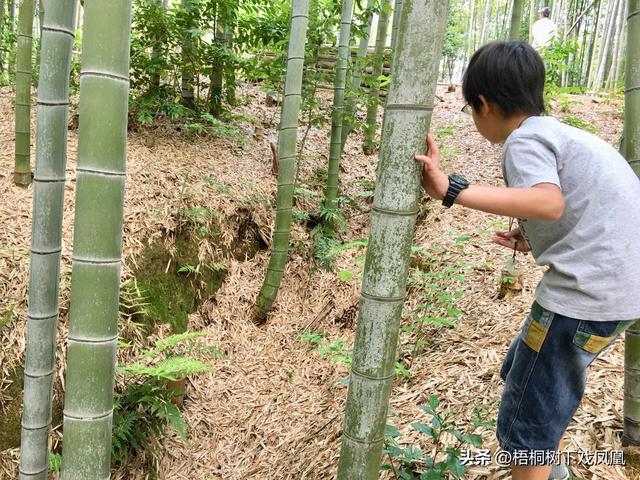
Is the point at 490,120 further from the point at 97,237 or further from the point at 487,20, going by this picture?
the point at 487,20

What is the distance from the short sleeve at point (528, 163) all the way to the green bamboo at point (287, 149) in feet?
7.98

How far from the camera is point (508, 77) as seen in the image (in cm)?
135

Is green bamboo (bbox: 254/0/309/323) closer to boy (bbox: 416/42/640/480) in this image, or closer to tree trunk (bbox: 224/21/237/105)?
tree trunk (bbox: 224/21/237/105)

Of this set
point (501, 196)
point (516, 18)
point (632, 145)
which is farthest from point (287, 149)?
point (516, 18)

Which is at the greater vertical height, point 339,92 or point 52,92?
point 339,92

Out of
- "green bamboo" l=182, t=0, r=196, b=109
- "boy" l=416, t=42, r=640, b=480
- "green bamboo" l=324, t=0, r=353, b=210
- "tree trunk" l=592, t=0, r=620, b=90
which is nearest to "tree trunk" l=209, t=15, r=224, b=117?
"green bamboo" l=182, t=0, r=196, b=109

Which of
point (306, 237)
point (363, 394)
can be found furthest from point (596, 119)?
point (363, 394)

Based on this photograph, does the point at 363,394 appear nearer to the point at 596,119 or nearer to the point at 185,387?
the point at 185,387

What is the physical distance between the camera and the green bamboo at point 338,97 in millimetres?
4555

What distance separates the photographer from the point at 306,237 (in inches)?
199

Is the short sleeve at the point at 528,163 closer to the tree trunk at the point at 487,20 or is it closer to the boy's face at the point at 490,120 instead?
the boy's face at the point at 490,120

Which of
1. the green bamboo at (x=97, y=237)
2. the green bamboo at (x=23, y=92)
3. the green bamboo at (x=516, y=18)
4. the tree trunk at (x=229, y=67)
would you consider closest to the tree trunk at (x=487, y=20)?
the green bamboo at (x=516, y=18)

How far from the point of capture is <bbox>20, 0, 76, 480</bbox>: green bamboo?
149 centimetres

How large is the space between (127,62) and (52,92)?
406 millimetres
